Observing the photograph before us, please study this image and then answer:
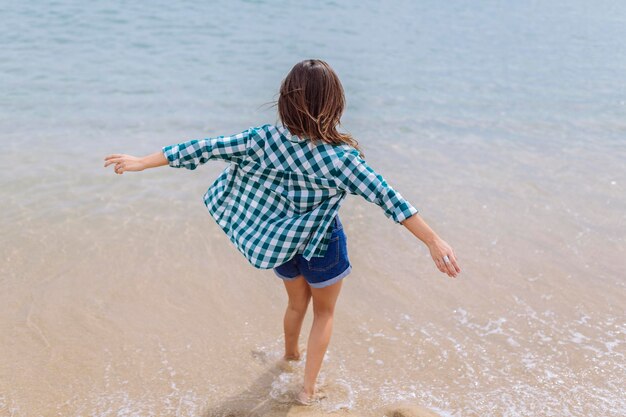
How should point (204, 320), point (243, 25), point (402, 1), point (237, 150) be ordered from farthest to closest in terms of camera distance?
point (402, 1)
point (243, 25)
point (204, 320)
point (237, 150)

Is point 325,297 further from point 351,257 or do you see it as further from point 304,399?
point 351,257

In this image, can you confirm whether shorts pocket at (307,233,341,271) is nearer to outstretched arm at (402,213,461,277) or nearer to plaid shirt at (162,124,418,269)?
plaid shirt at (162,124,418,269)

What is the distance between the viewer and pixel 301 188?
108 inches

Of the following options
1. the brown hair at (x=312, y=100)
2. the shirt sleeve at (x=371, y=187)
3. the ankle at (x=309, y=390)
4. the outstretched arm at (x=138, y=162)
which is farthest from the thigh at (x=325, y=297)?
the outstretched arm at (x=138, y=162)

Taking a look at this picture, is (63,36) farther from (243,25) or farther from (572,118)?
(572,118)

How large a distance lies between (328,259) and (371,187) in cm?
44

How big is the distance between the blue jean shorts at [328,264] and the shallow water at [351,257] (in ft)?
2.04

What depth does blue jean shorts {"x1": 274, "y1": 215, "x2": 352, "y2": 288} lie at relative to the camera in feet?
9.39

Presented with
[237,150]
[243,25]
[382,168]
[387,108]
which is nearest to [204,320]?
[237,150]

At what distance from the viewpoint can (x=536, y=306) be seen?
13.1 ft

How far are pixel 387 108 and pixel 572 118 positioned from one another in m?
2.19

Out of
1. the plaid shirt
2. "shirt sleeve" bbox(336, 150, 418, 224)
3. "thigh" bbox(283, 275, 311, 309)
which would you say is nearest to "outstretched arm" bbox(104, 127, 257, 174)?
the plaid shirt

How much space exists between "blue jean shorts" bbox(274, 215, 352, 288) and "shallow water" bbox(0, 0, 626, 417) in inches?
24.4

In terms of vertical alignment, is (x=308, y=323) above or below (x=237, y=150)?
below
